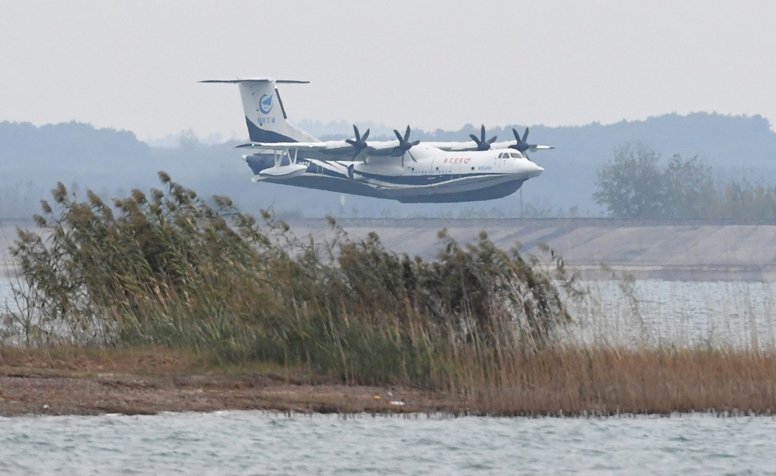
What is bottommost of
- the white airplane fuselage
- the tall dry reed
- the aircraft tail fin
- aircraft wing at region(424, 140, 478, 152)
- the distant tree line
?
the distant tree line

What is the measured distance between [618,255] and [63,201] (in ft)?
230

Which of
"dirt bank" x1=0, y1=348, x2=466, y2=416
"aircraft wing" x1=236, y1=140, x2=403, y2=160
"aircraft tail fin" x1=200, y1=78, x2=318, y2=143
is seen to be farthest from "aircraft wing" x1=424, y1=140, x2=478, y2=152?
"dirt bank" x1=0, y1=348, x2=466, y2=416

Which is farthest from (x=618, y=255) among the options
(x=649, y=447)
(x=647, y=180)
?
(x=649, y=447)

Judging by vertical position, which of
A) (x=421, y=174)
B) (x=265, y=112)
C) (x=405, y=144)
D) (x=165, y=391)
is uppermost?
(x=265, y=112)

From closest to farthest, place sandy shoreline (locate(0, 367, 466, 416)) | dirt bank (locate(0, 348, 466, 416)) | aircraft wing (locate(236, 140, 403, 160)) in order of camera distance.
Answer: sandy shoreline (locate(0, 367, 466, 416)), dirt bank (locate(0, 348, 466, 416)), aircraft wing (locate(236, 140, 403, 160))

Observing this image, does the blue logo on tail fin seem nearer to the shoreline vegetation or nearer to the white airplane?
the white airplane

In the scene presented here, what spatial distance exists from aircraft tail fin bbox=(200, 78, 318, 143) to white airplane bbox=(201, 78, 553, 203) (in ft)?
15.5

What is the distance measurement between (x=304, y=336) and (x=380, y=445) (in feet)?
13.5

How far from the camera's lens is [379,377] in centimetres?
1695

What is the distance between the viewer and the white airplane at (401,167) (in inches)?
3415

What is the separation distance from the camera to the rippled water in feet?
42.0

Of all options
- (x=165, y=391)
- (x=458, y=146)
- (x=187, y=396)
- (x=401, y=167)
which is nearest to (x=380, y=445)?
(x=187, y=396)

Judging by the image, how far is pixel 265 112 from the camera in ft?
368

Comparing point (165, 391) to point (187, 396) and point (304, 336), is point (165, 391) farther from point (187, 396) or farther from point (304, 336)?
point (304, 336)
